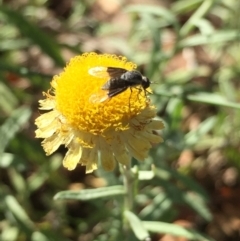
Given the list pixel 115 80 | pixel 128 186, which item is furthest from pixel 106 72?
pixel 128 186

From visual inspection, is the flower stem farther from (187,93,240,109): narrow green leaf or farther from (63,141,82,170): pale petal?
(187,93,240,109): narrow green leaf

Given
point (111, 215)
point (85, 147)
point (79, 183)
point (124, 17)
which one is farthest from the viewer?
point (124, 17)

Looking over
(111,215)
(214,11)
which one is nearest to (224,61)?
(214,11)

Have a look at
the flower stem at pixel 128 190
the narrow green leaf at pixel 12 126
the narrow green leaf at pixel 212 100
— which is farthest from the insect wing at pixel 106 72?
the narrow green leaf at pixel 12 126

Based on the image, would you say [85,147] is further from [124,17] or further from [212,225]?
[124,17]

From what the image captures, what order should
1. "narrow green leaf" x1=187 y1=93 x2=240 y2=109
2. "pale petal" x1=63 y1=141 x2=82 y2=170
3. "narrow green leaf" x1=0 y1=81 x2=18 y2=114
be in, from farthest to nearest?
"narrow green leaf" x1=0 y1=81 x2=18 y2=114 < "narrow green leaf" x1=187 y1=93 x2=240 y2=109 < "pale petal" x1=63 y1=141 x2=82 y2=170

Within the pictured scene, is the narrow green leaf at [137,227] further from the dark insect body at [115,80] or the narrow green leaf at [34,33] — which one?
the narrow green leaf at [34,33]

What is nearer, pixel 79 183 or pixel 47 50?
pixel 47 50

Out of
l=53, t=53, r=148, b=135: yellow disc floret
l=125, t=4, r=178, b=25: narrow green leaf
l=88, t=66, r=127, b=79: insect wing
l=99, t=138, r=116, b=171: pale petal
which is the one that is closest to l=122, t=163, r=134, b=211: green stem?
l=99, t=138, r=116, b=171: pale petal
